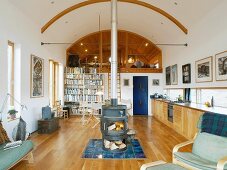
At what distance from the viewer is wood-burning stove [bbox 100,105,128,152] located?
15.1 feet

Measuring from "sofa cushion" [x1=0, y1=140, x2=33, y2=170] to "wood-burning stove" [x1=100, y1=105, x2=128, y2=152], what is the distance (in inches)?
68.2

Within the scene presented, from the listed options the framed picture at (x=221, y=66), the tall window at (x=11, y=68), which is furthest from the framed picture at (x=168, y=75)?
the tall window at (x=11, y=68)

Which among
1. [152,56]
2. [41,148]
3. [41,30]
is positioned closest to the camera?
[41,148]

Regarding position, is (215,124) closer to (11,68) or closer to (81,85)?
(11,68)

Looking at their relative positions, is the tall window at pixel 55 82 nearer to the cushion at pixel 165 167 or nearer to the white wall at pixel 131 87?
the white wall at pixel 131 87

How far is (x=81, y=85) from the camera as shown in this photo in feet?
33.8

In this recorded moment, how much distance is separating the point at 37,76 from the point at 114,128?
3312 mm

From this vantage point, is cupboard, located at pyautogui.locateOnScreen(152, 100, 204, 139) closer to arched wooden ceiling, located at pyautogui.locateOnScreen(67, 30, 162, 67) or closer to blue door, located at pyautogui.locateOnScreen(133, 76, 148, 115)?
blue door, located at pyautogui.locateOnScreen(133, 76, 148, 115)

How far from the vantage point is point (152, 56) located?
11.0 m

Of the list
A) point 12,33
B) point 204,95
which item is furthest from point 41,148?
point 204,95

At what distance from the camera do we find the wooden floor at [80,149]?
3662 millimetres

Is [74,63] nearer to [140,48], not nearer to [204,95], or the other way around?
[140,48]

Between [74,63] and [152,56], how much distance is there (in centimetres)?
417

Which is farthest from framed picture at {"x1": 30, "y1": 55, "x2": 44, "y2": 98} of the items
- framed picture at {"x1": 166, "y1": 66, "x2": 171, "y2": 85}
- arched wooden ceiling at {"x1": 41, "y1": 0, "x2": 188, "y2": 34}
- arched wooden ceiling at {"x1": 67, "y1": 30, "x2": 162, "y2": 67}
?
framed picture at {"x1": 166, "y1": 66, "x2": 171, "y2": 85}
